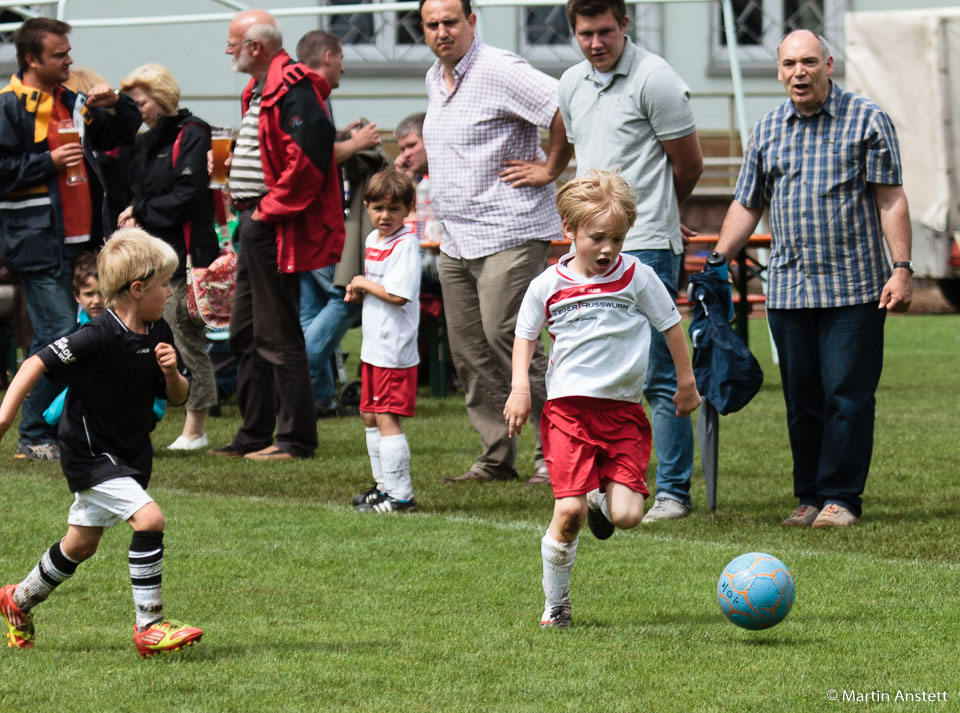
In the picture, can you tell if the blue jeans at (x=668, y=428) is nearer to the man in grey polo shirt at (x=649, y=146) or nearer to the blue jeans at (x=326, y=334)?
the man in grey polo shirt at (x=649, y=146)

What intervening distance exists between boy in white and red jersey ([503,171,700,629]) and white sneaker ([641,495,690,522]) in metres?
1.76

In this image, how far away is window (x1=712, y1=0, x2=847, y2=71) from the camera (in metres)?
22.1

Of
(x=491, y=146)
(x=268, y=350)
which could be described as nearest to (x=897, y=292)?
(x=491, y=146)

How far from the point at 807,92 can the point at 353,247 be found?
14.8 ft

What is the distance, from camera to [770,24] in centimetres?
2225

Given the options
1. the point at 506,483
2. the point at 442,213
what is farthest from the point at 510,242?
the point at 506,483

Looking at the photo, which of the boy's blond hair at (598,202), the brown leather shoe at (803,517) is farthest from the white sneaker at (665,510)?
the boy's blond hair at (598,202)

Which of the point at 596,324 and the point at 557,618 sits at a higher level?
the point at 596,324

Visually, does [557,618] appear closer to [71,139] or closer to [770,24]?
[71,139]

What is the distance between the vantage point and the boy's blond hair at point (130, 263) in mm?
4863

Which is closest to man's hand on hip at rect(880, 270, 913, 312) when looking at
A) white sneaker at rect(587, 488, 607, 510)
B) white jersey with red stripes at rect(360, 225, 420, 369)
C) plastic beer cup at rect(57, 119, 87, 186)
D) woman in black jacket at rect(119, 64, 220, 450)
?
white sneaker at rect(587, 488, 607, 510)

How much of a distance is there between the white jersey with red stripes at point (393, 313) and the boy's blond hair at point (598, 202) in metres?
2.18

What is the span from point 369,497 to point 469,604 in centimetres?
200

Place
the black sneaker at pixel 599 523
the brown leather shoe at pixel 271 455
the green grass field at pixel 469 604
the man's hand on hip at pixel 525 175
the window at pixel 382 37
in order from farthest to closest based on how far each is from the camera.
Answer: the window at pixel 382 37, the brown leather shoe at pixel 271 455, the man's hand on hip at pixel 525 175, the black sneaker at pixel 599 523, the green grass field at pixel 469 604
